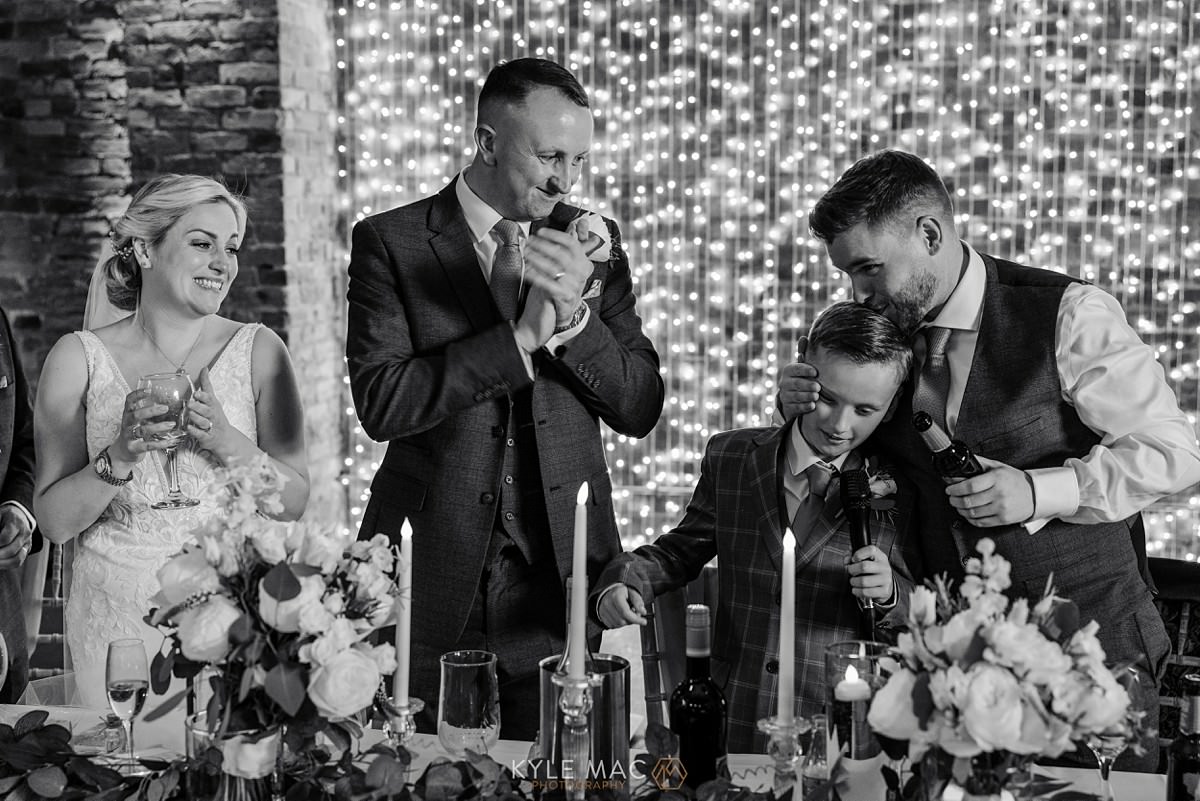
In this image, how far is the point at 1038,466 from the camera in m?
2.12

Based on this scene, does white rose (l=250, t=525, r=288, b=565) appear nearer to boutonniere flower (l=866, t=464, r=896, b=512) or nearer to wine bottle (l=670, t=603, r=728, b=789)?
wine bottle (l=670, t=603, r=728, b=789)

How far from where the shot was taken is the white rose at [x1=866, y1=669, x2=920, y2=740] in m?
1.24

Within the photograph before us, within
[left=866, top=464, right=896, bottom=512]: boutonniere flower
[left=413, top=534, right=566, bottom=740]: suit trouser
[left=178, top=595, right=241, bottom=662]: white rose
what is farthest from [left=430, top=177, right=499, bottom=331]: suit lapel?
[left=178, top=595, right=241, bottom=662]: white rose

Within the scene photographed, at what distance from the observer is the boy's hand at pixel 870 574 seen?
1.99m

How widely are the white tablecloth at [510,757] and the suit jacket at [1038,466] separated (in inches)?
14.8

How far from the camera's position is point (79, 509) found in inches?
97.4

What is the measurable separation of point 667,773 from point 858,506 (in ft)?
2.43

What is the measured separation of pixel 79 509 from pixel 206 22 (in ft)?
8.78

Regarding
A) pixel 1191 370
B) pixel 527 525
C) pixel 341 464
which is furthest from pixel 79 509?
pixel 1191 370

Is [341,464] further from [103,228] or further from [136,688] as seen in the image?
[136,688]

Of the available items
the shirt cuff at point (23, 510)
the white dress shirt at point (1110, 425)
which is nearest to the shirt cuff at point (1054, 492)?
the white dress shirt at point (1110, 425)

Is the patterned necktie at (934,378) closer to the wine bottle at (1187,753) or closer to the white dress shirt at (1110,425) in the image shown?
the white dress shirt at (1110,425)

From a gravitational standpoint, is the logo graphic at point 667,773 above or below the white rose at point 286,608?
below

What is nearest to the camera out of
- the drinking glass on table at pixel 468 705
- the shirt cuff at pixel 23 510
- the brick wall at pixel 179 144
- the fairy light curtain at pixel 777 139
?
the drinking glass on table at pixel 468 705
